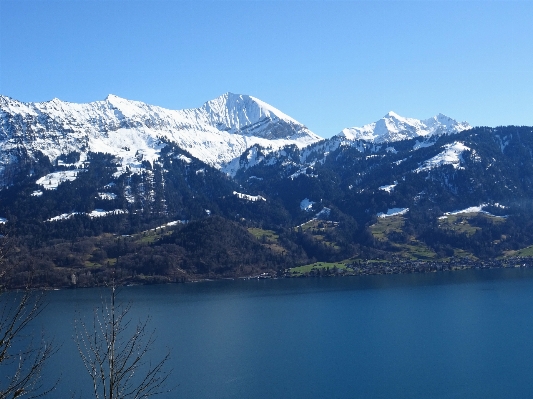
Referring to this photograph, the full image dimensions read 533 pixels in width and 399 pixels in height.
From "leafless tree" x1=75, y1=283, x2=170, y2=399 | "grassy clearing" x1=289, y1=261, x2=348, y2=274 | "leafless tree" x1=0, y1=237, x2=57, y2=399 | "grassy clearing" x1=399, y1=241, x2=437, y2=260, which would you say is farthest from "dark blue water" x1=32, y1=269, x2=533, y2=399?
"grassy clearing" x1=399, y1=241, x2=437, y2=260

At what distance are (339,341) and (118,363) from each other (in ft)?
182

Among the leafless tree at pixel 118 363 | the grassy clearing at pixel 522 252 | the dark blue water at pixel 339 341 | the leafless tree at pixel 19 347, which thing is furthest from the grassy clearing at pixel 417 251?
the leafless tree at pixel 19 347

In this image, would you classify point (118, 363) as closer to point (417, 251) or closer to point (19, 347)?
point (19, 347)

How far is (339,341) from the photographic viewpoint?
6806cm

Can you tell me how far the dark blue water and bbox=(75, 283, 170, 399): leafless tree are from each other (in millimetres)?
2430

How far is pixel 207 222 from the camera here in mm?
186625

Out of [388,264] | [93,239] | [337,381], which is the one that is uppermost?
[93,239]

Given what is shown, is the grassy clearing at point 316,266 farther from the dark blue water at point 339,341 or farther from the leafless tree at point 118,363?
the leafless tree at point 118,363

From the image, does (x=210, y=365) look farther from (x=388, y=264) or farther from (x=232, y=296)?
(x=388, y=264)

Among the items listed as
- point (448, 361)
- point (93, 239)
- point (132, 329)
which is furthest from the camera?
point (93, 239)

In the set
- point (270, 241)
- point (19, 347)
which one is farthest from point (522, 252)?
point (19, 347)

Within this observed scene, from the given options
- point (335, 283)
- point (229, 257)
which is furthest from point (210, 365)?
point (229, 257)

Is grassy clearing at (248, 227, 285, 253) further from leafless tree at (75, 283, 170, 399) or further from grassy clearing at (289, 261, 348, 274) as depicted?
leafless tree at (75, 283, 170, 399)

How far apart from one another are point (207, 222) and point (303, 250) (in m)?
32.8
